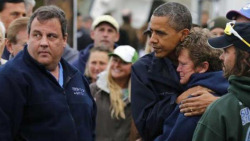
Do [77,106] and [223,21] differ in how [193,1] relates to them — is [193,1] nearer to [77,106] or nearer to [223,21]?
[223,21]

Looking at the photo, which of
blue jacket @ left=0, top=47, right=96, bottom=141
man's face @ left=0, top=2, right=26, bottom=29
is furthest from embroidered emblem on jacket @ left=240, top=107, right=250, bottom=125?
man's face @ left=0, top=2, right=26, bottom=29

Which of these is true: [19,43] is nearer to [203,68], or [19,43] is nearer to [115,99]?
[115,99]

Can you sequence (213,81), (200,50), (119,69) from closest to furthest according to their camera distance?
(213,81) < (200,50) < (119,69)

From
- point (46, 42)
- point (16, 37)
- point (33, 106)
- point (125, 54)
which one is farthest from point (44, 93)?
point (125, 54)

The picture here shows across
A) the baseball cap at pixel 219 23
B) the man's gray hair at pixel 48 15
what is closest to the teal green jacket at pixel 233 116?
the man's gray hair at pixel 48 15

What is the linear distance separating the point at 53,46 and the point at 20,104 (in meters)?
0.60

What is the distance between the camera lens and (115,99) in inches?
321

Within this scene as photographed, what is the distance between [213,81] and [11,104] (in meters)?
1.54

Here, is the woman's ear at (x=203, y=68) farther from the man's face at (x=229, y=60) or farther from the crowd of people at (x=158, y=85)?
the man's face at (x=229, y=60)

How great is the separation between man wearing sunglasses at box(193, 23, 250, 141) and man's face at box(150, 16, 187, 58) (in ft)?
3.45

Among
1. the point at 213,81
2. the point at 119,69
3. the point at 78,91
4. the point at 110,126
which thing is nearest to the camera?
the point at 213,81

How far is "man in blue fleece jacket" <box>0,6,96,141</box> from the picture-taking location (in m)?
5.21

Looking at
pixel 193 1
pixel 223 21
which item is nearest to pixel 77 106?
pixel 223 21

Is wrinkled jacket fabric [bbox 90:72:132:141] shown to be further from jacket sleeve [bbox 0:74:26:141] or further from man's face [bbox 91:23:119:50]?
jacket sleeve [bbox 0:74:26:141]
